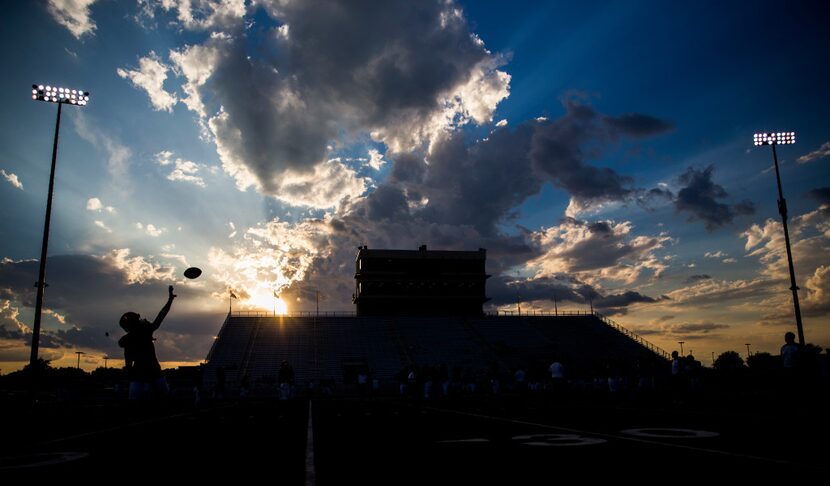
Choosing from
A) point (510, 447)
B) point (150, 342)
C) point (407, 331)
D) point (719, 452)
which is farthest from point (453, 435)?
point (407, 331)

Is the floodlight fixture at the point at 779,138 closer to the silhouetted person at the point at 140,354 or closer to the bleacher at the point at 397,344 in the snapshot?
the bleacher at the point at 397,344

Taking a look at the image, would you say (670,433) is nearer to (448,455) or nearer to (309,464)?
(448,455)

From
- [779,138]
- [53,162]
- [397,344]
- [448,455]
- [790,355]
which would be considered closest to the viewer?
[448,455]

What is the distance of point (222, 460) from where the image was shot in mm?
5441

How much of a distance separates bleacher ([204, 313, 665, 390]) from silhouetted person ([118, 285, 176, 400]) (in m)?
33.4

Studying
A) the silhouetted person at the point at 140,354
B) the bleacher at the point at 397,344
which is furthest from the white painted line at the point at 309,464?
the bleacher at the point at 397,344

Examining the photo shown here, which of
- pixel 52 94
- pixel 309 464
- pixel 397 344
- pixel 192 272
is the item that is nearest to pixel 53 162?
pixel 52 94

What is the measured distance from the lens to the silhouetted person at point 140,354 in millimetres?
11141

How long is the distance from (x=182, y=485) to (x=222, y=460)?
1.45 m

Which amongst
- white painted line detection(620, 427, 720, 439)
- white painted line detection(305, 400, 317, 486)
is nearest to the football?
white painted line detection(305, 400, 317, 486)

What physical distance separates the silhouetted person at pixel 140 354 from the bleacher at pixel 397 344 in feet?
110

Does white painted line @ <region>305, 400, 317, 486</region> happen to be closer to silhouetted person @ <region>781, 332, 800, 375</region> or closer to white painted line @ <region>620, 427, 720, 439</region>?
white painted line @ <region>620, 427, 720, 439</region>

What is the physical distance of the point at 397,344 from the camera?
56000 millimetres

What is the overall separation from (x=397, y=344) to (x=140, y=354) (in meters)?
45.7
